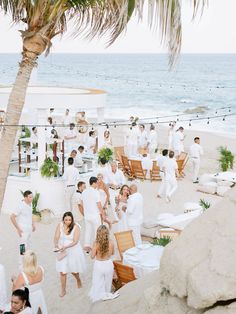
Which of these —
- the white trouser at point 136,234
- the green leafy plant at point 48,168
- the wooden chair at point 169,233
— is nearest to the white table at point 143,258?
the wooden chair at point 169,233

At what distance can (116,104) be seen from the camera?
70.1 m

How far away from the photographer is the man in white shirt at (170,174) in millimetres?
15430

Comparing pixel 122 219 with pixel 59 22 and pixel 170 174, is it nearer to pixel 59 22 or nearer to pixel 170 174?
pixel 170 174

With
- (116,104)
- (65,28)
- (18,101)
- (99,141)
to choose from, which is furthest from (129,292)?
(116,104)

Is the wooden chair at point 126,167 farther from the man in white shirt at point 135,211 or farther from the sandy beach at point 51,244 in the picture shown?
the man in white shirt at point 135,211

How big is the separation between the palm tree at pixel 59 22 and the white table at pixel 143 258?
8.05ft

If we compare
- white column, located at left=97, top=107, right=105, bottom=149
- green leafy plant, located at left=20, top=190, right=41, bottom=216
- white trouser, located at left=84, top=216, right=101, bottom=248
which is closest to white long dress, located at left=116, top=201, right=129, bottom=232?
white trouser, located at left=84, top=216, right=101, bottom=248

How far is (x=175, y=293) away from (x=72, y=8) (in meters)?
4.38

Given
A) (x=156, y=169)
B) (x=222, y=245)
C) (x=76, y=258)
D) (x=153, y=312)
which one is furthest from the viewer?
(x=156, y=169)

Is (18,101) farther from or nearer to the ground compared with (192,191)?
farther from the ground

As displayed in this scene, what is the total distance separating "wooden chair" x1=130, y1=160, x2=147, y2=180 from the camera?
1753 cm

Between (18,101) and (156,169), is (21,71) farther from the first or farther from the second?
(156,169)

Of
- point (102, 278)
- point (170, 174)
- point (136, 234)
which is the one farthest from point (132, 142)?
point (102, 278)

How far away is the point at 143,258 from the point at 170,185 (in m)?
6.71
